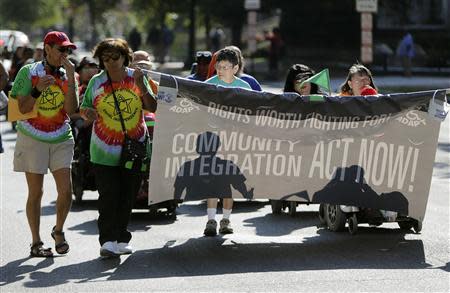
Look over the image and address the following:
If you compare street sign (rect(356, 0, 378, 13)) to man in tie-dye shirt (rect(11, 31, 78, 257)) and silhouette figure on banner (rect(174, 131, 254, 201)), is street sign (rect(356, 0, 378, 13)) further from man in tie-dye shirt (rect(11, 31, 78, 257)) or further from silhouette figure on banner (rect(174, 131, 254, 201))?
man in tie-dye shirt (rect(11, 31, 78, 257))

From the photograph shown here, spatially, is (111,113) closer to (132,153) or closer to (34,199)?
(132,153)

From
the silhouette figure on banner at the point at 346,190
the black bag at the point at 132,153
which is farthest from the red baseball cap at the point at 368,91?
the black bag at the point at 132,153

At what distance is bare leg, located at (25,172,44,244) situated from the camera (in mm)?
9906

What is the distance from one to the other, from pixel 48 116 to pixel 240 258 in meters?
1.93

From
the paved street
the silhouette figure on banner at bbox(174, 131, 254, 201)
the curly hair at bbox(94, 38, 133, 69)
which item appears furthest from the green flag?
the curly hair at bbox(94, 38, 133, 69)

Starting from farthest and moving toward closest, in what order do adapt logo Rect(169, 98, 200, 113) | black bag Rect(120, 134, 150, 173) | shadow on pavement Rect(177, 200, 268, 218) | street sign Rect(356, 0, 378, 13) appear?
street sign Rect(356, 0, 378, 13)
shadow on pavement Rect(177, 200, 268, 218)
adapt logo Rect(169, 98, 200, 113)
black bag Rect(120, 134, 150, 173)

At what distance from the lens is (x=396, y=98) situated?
10.2 metres

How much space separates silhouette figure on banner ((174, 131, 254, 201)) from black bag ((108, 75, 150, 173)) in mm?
458

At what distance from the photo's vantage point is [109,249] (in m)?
9.67

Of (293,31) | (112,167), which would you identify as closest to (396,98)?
(112,167)

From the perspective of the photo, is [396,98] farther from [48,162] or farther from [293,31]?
[293,31]

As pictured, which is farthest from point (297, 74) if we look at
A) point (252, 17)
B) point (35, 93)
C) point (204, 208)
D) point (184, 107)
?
point (252, 17)

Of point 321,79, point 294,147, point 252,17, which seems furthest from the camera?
point 252,17

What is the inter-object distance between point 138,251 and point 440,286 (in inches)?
110
